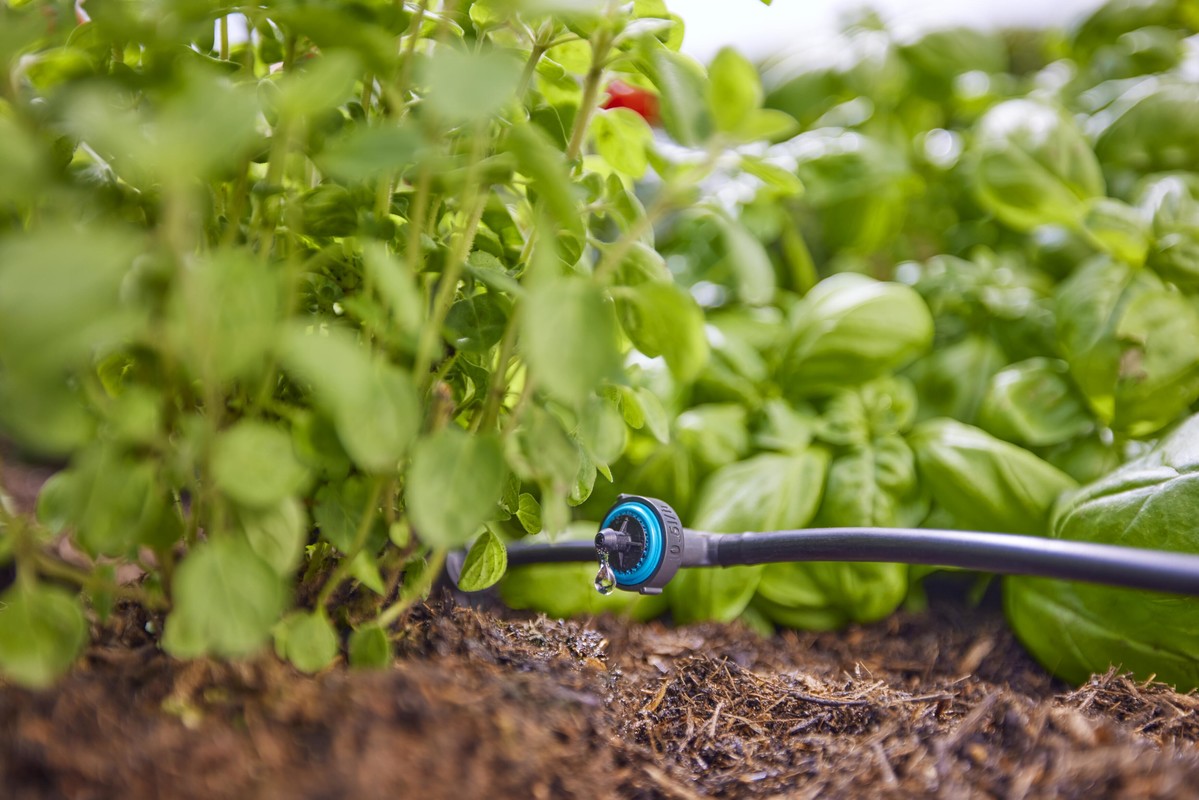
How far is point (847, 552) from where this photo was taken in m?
0.52

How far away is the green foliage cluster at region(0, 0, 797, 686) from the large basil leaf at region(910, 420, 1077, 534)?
374 millimetres

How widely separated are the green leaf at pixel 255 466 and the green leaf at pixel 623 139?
28 centimetres

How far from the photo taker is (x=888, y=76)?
1.08 m

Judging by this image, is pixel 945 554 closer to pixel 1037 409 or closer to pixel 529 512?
pixel 529 512

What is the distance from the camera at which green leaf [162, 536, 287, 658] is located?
29cm

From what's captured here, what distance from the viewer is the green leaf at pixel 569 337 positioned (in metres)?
0.28

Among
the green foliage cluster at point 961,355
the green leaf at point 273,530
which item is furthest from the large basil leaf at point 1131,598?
the green leaf at point 273,530

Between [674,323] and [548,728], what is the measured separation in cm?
19

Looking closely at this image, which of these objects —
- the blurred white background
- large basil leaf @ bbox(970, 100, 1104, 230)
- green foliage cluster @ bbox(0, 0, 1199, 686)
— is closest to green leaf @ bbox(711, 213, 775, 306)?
green foliage cluster @ bbox(0, 0, 1199, 686)

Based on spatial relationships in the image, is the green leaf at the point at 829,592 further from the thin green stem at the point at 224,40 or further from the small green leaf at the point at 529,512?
the thin green stem at the point at 224,40

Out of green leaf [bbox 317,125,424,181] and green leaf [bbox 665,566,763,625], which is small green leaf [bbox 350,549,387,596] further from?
green leaf [bbox 665,566,763,625]

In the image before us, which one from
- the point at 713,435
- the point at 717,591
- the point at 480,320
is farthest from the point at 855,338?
the point at 480,320

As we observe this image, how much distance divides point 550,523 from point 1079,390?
0.64 meters

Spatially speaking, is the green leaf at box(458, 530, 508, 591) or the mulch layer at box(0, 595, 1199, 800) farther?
the green leaf at box(458, 530, 508, 591)
